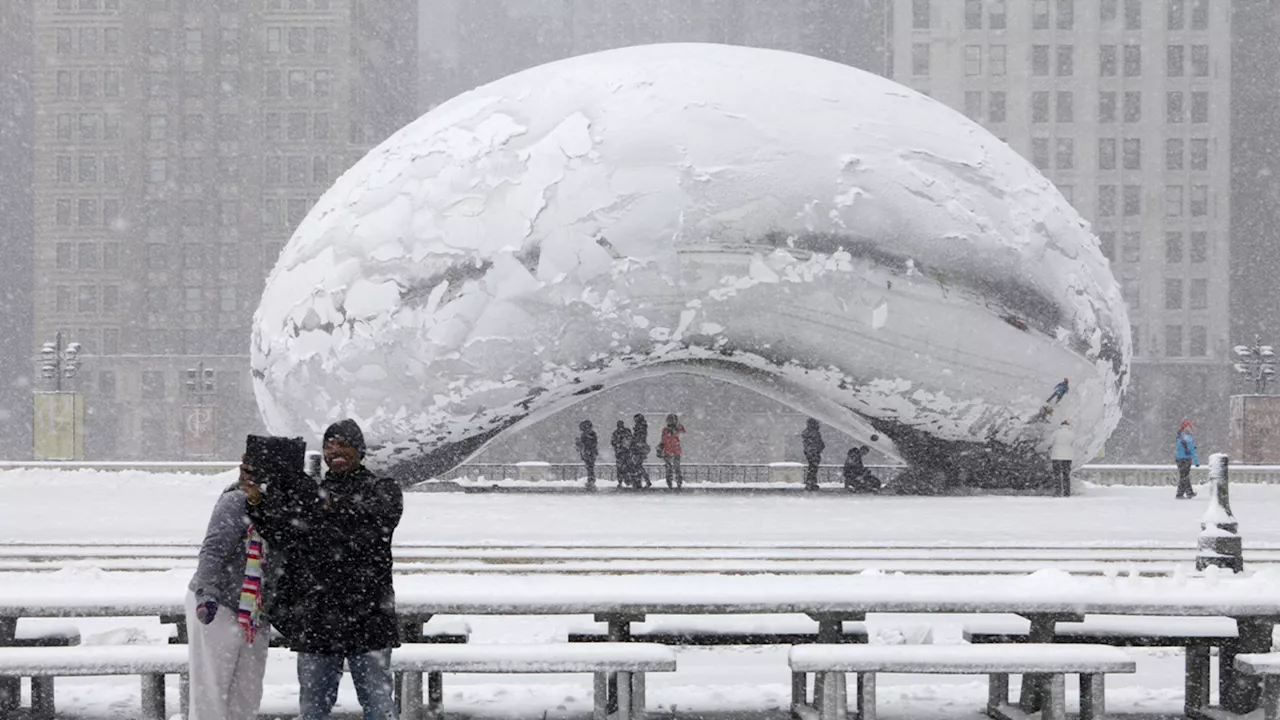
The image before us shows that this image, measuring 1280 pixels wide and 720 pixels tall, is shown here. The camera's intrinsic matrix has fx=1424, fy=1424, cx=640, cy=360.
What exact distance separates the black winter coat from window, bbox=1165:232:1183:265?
239 ft

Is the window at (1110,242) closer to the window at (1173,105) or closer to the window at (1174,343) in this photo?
the window at (1174,343)

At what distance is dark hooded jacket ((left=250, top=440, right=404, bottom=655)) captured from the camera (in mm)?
5637

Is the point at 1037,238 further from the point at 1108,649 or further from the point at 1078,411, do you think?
the point at 1108,649

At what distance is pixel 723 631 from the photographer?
24.2 ft

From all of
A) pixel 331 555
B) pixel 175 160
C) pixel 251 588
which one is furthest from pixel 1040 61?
pixel 251 588

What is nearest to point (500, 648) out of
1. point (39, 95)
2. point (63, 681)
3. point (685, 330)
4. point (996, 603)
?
point (996, 603)

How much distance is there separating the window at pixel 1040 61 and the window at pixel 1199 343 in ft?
50.5

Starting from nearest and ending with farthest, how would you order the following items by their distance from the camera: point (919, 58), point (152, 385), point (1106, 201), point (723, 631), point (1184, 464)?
point (723, 631), point (1184, 464), point (1106, 201), point (919, 58), point (152, 385)

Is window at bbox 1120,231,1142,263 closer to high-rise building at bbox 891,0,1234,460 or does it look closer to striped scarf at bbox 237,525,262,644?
high-rise building at bbox 891,0,1234,460

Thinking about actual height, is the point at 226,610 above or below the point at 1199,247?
below

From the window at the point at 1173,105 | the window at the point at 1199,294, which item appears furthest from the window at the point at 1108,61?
the window at the point at 1199,294

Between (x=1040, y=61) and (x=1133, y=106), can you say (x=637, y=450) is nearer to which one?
(x=1040, y=61)

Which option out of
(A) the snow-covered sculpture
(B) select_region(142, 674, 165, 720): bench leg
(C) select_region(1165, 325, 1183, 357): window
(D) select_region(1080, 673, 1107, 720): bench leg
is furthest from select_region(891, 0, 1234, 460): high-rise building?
(B) select_region(142, 674, 165, 720): bench leg

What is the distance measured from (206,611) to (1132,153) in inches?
2933
